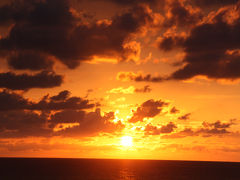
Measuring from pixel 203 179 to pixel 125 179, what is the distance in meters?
31.9

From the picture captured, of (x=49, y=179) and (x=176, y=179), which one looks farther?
(x=176, y=179)

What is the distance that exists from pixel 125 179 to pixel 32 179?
3487 centimetres

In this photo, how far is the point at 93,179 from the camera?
377 feet

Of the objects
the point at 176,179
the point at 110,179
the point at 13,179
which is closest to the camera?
the point at 13,179

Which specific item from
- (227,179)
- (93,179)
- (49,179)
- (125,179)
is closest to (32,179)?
(49,179)

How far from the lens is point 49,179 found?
11206 cm

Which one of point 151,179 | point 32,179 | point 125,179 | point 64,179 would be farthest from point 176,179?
point 32,179

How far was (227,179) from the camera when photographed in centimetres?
13062

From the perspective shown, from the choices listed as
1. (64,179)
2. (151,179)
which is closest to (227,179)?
(151,179)

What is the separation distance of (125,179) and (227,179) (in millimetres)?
42179

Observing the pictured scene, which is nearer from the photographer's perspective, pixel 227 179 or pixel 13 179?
pixel 13 179

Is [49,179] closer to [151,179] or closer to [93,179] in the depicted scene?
[93,179]

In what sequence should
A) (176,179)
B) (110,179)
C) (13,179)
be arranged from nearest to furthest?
(13,179) → (110,179) → (176,179)

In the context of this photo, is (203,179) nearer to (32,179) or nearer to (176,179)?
(176,179)
